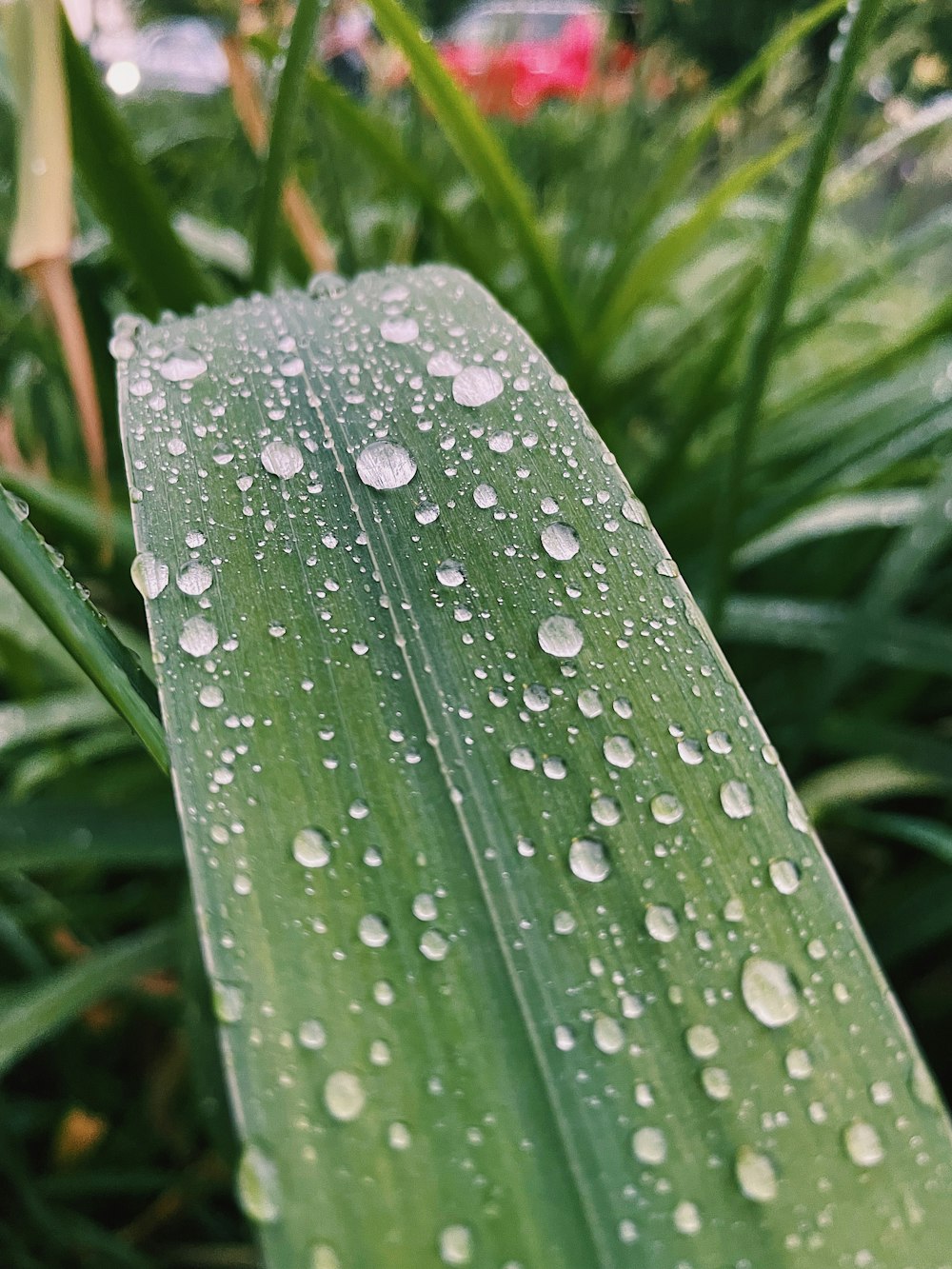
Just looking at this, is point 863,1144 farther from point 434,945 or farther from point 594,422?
point 594,422

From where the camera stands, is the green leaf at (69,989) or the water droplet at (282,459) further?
the green leaf at (69,989)

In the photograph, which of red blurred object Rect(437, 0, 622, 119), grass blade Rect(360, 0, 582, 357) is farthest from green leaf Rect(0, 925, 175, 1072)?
red blurred object Rect(437, 0, 622, 119)

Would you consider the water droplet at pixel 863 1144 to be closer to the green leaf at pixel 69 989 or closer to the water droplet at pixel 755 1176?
the water droplet at pixel 755 1176

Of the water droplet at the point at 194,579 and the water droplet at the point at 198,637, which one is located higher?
the water droplet at the point at 194,579

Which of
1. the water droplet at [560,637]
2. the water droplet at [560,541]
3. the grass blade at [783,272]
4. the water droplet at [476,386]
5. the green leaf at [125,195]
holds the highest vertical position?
the green leaf at [125,195]

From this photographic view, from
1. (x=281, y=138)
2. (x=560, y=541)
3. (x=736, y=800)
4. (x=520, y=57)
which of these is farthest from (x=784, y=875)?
(x=520, y=57)

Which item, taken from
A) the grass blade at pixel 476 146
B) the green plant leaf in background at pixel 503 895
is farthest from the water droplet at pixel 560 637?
the grass blade at pixel 476 146

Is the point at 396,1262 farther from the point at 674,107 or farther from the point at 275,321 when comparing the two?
the point at 674,107
